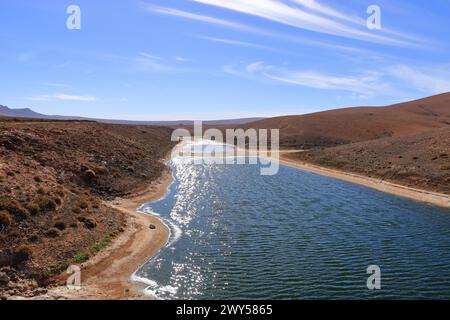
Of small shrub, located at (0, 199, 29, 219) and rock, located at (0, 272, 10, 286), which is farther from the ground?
small shrub, located at (0, 199, 29, 219)

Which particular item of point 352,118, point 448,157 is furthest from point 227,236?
point 352,118

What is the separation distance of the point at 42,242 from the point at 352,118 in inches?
5670

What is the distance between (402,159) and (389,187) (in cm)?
1276

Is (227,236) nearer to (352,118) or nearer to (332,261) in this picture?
(332,261)

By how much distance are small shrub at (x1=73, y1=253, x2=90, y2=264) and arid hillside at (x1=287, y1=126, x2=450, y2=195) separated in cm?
3872

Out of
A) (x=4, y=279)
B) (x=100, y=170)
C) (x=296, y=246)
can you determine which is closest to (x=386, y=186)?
(x=296, y=246)

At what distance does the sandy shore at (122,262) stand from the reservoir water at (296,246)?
0.86 metres

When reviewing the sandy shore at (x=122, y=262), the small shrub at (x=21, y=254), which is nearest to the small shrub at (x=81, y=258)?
the sandy shore at (x=122, y=262)

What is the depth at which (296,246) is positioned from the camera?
87.6ft

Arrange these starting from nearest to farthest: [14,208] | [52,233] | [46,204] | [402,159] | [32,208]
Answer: [52,233]
[14,208]
[32,208]
[46,204]
[402,159]

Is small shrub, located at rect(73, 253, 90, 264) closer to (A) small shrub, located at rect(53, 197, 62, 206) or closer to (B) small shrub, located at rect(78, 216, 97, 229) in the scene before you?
(B) small shrub, located at rect(78, 216, 97, 229)

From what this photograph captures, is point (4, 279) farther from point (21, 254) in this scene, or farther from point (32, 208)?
point (32, 208)

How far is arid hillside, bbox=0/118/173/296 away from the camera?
2189 cm

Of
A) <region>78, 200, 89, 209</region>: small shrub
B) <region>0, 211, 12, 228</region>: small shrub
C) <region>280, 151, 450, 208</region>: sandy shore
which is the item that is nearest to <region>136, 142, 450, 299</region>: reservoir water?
<region>280, 151, 450, 208</region>: sandy shore
